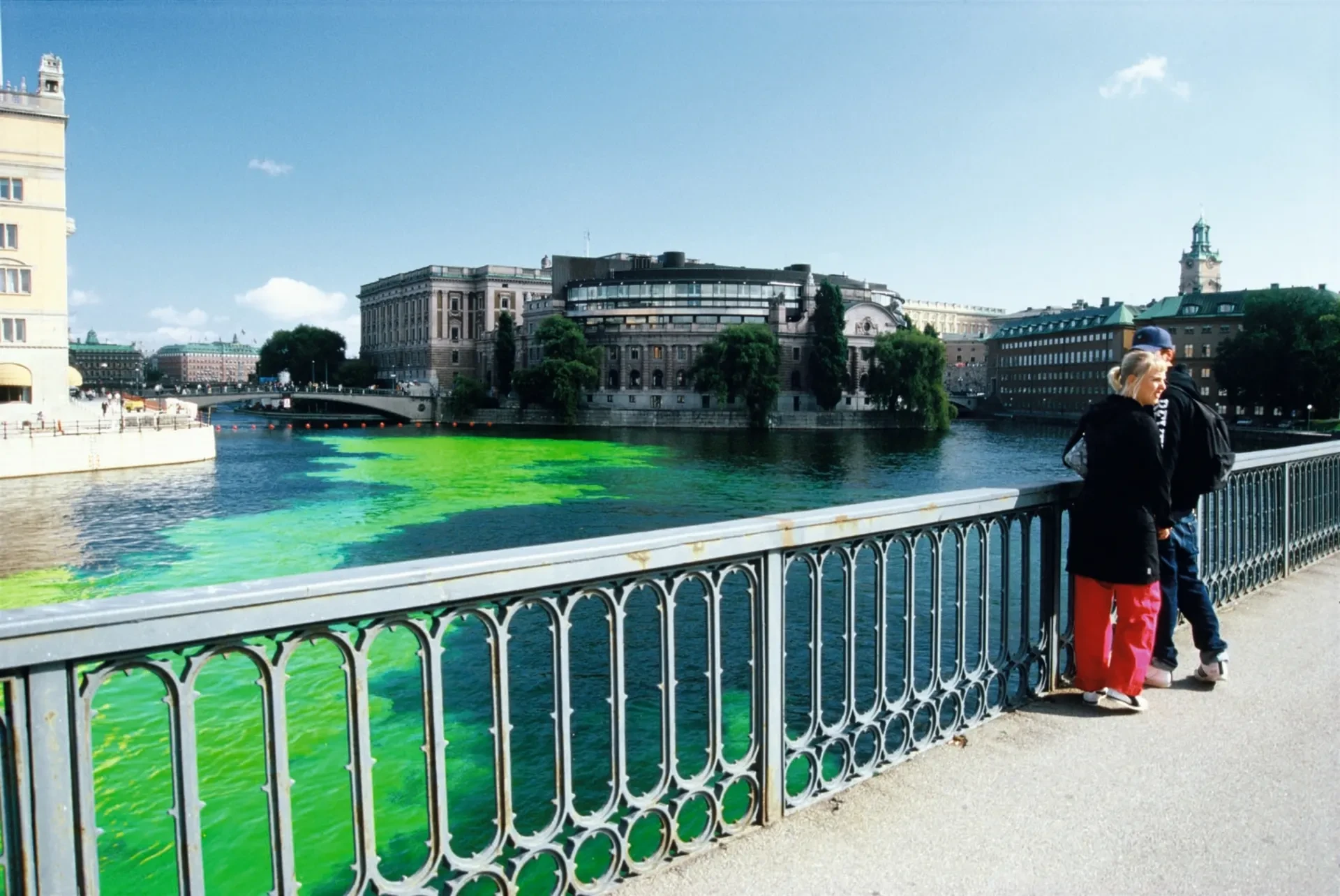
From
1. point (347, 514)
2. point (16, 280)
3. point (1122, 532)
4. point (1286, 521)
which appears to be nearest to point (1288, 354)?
point (347, 514)

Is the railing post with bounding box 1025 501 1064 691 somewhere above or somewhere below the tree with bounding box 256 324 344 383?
below

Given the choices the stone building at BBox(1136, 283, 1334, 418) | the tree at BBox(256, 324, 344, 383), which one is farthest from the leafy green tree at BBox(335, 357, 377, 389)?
the stone building at BBox(1136, 283, 1334, 418)

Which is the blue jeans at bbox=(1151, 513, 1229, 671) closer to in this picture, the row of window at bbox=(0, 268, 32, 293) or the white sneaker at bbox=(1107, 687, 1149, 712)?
the white sneaker at bbox=(1107, 687, 1149, 712)

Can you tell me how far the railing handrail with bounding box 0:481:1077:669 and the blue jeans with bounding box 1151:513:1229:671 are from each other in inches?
81.7

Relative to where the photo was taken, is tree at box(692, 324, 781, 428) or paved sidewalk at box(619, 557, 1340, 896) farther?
tree at box(692, 324, 781, 428)

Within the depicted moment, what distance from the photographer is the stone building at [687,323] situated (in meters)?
99.9

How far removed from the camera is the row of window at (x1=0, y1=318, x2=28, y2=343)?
155 feet

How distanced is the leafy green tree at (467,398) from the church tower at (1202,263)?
103 meters

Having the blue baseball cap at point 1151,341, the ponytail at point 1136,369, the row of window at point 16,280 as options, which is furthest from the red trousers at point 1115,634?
the row of window at point 16,280

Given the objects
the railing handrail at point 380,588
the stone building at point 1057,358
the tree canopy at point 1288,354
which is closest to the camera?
the railing handrail at point 380,588

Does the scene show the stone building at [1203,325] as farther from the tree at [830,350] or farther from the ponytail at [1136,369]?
the ponytail at [1136,369]

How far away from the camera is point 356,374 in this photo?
141m

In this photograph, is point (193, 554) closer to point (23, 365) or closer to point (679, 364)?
point (23, 365)

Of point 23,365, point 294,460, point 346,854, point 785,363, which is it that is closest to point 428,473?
point 294,460
